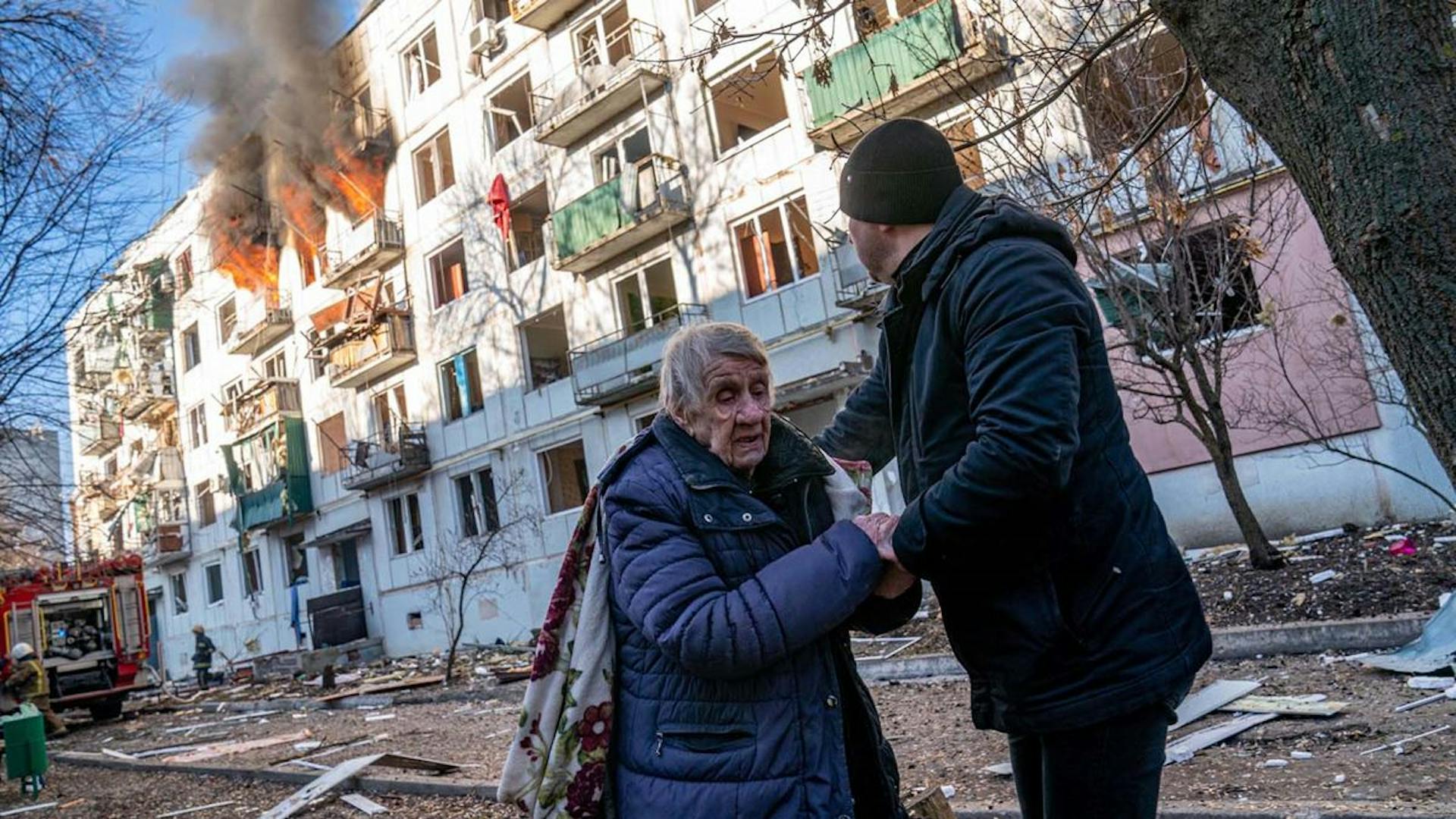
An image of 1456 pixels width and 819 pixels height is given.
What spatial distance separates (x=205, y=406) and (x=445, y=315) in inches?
685

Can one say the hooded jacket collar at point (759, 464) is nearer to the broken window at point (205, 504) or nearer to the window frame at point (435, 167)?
the window frame at point (435, 167)

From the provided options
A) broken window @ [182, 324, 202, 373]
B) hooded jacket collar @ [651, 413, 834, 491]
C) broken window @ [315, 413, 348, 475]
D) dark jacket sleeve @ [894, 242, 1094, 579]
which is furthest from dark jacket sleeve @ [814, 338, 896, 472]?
broken window @ [182, 324, 202, 373]

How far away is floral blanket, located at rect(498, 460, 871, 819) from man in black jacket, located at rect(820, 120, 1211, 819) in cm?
47

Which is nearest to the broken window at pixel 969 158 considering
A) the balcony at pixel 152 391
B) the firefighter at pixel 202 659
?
the firefighter at pixel 202 659

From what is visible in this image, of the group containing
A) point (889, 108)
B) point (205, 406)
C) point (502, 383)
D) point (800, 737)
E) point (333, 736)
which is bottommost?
point (333, 736)

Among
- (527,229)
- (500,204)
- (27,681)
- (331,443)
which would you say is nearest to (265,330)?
(331,443)

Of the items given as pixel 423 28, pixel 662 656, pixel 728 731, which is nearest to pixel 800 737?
pixel 728 731

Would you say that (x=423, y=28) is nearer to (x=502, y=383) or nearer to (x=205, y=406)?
(x=502, y=383)

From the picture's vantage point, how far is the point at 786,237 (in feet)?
58.7

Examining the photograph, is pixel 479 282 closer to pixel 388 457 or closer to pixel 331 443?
pixel 388 457

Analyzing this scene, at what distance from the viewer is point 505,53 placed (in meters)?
23.2

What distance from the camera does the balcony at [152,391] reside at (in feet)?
125

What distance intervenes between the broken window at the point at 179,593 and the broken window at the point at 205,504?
272cm

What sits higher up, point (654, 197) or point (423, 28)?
point (423, 28)
